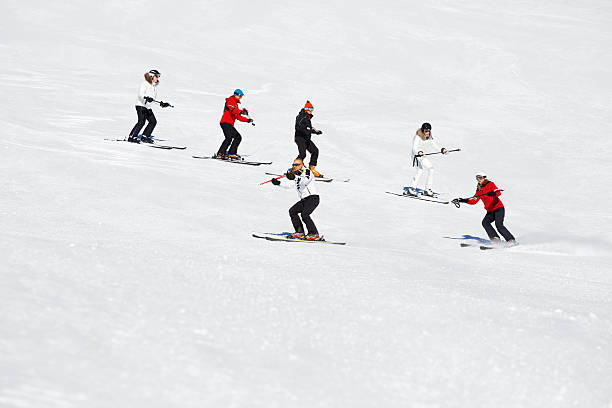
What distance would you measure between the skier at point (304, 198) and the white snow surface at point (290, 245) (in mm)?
619

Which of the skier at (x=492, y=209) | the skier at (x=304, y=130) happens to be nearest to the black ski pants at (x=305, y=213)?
the skier at (x=492, y=209)

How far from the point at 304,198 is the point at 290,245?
1146 mm

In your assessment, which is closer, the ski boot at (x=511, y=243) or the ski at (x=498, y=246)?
the ski at (x=498, y=246)

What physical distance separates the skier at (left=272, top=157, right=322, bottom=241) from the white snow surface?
2.03 feet

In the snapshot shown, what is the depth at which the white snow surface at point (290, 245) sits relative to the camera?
15.9 ft

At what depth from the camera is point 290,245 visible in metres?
9.20

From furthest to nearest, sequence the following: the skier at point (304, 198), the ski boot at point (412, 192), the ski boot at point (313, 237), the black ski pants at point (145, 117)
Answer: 1. the black ski pants at point (145, 117)
2. the ski boot at point (412, 192)
3. the skier at point (304, 198)
4. the ski boot at point (313, 237)

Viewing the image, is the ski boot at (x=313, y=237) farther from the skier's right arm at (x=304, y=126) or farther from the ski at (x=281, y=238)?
the skier's right arm at (x=304, y=126)

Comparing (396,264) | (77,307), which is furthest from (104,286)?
(396,264)

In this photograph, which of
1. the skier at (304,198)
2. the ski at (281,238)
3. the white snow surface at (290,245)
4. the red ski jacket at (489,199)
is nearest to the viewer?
the white snow surface at (290,245)

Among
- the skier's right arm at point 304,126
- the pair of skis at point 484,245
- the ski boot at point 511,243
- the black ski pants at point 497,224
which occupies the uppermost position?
the skier's right arm at point 304,126

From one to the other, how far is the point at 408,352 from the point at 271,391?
4.09 feet

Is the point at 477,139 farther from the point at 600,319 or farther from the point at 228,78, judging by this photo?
the point at 600,319

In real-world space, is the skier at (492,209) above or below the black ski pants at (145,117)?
below
